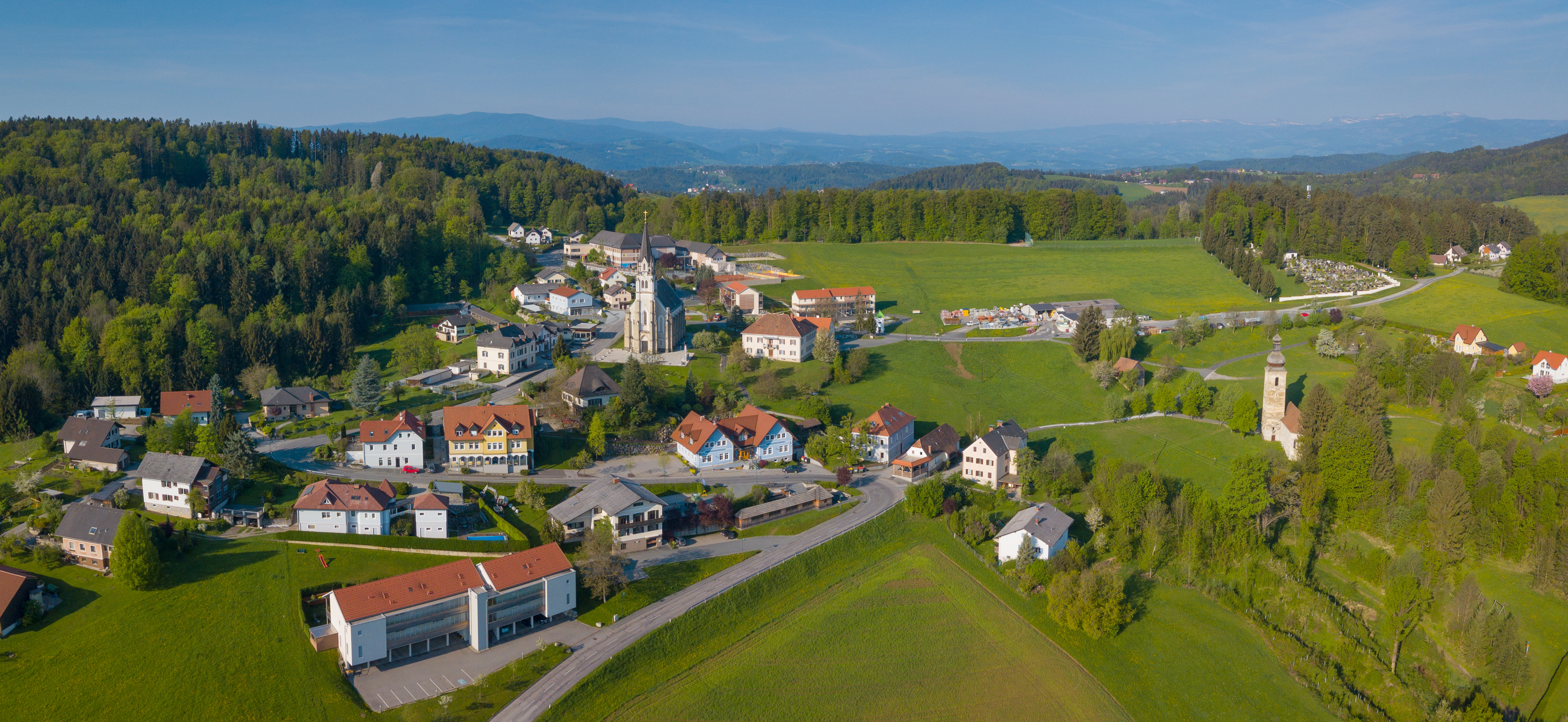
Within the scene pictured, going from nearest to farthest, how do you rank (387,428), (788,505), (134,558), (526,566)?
(134,558) → (526,566) → (788,505) → (387,428)

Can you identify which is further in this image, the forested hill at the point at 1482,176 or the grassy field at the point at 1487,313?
the forested hill at the point at 1482,176

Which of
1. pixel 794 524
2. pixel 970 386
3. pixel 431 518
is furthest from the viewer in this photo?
pixel 970 386

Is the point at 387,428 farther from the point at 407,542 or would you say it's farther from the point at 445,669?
the point at 445,669

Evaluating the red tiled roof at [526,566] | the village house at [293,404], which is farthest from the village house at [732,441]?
the village house at [293,404]

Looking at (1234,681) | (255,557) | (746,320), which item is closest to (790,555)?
(1234,681)

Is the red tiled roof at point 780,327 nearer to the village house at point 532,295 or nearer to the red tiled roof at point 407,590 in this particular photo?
the village house at point 532,295

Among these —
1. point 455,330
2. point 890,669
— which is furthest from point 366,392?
point 890,669
